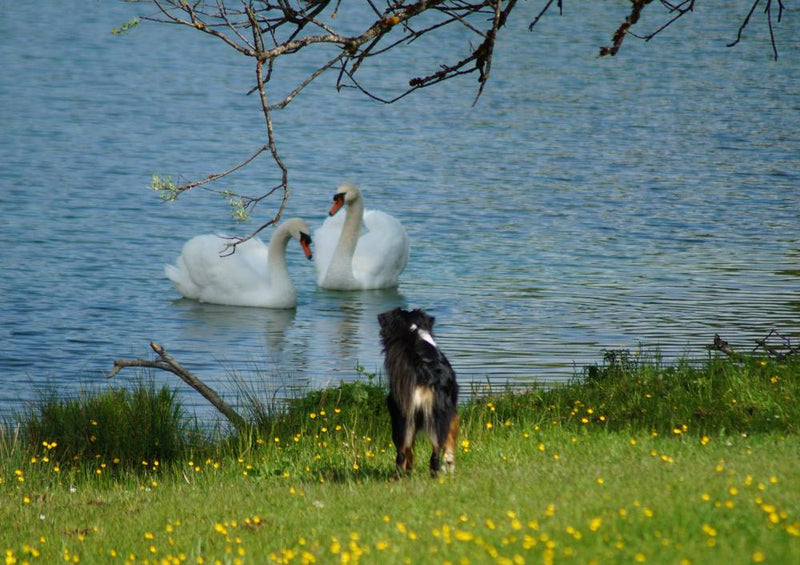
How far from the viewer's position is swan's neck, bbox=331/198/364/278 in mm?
18656

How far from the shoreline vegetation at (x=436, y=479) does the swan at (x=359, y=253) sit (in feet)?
20.9

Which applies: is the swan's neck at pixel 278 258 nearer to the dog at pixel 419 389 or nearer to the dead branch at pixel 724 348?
the dead branch at pixel 724 348

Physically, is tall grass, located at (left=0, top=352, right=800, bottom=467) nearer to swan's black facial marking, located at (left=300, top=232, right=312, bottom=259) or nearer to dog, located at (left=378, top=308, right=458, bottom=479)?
dog, located at (left=378, top=308, right=458, bottom=479)

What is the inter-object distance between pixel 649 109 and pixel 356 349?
894 inches

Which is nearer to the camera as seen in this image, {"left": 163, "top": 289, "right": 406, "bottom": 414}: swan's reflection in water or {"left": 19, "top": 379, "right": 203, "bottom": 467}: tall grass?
{"left": 19, "top": 379, "right": 203, "bottom": 467}: tall grass

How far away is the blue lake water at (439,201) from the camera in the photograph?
15156 millimetres

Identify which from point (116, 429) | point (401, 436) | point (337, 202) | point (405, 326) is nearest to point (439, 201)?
point (337, 202)

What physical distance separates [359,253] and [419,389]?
11625 millimetres

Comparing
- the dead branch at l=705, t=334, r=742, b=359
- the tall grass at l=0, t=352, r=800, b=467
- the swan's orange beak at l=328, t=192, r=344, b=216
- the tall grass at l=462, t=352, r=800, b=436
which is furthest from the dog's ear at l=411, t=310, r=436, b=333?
the swan's orange beak at l=328, t=192, r=344, b=216

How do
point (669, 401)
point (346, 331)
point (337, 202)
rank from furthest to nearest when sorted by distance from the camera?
point (337, 202) → point (346, 331) → point (669, 401)

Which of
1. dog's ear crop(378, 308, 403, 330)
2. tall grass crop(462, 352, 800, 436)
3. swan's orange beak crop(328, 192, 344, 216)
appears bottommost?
tall grass crop(462, 352, 800, 436)

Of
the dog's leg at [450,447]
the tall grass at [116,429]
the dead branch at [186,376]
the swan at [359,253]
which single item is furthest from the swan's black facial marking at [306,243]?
the dog's leg at [450,447]

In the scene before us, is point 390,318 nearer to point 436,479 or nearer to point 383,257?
point 436,479

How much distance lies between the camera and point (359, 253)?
62.5 feet
